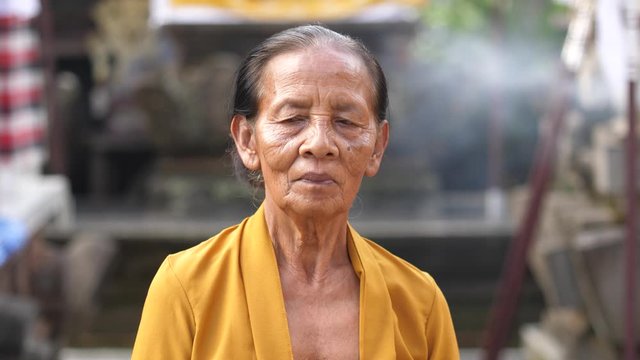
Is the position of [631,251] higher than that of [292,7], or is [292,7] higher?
[631,251]

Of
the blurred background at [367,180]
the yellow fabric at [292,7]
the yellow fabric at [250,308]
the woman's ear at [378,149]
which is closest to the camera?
the yellow fabric at [250,308]

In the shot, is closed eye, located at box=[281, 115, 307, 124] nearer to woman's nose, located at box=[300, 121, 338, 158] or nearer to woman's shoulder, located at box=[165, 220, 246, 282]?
woman's nose, located at box=[300, 121, 338, 158]

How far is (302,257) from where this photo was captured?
225 cm

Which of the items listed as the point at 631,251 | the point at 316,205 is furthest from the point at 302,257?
the point at 631,251

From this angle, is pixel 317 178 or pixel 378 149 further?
pixel 378 149

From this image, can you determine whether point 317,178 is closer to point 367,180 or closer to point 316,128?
point 316,128

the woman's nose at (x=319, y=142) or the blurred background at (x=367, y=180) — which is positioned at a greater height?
the woman's nose at (x=319, y=142)

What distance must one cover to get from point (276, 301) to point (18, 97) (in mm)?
9067

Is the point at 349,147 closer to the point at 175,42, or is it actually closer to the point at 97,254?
the point at 97,254

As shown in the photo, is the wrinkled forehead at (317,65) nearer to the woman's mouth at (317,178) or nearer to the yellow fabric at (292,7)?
the woman's mouth at (317,178)

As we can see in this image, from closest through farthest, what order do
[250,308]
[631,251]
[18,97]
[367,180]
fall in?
[250,308]
[631,251]
[367,180]
[18,97]

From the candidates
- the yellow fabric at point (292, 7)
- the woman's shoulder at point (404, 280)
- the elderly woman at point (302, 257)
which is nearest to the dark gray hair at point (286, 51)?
the elderly woman at point (302, 257)

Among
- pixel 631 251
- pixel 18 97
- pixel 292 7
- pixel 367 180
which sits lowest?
pixel 367 180

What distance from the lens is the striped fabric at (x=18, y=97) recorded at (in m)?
10.2
